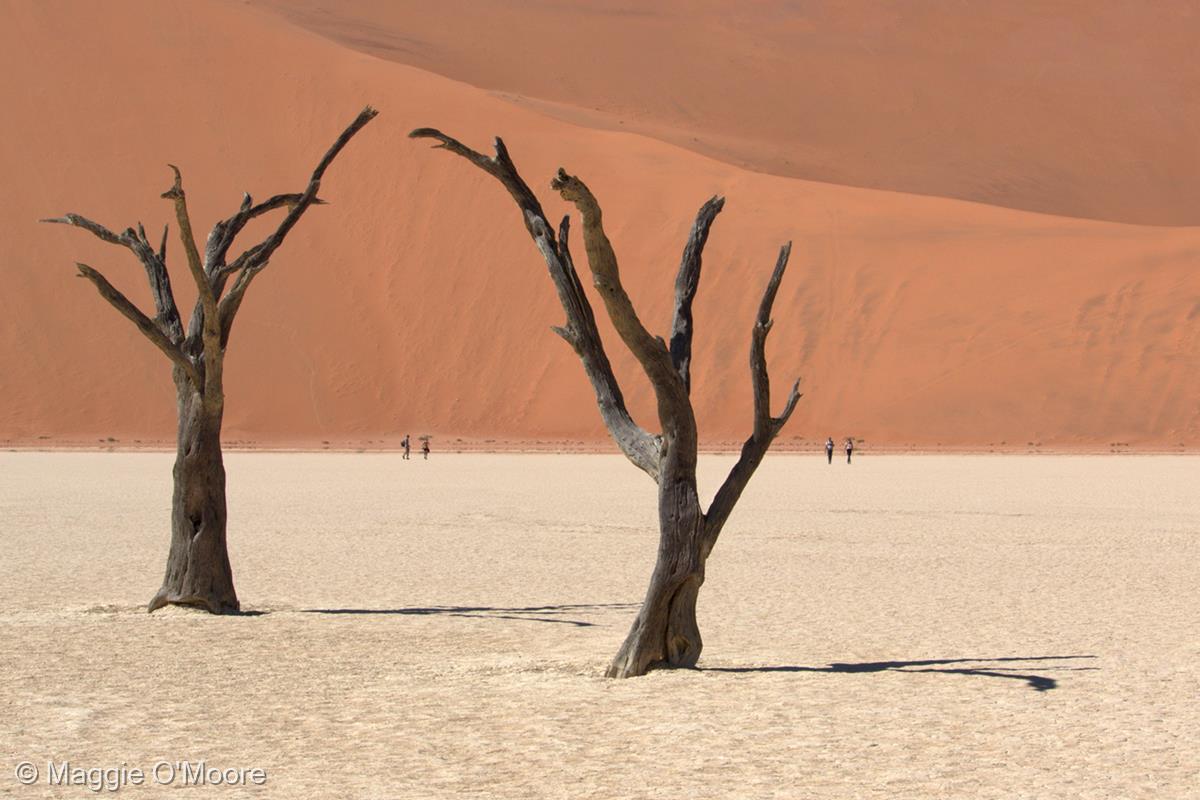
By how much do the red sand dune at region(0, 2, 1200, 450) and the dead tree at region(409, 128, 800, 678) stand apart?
4456 cm

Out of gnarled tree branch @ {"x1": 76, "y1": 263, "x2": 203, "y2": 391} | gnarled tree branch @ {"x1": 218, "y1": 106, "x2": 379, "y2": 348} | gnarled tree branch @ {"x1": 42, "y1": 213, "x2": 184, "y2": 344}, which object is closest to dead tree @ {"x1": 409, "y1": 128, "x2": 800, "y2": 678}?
gnarled tree branch @ {"x1": 218, "y1": 106, "x2": 379, "y2": 348}

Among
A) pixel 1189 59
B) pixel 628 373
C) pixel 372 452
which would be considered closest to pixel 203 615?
pixel 372 452

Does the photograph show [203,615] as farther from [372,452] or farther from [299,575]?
[372,452]

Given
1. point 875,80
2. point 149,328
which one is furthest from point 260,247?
point 875,80

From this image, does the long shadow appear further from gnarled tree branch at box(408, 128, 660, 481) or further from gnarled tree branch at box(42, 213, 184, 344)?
gnarled tree branch at box(42, 213, 184, 344)

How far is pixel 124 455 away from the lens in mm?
44750

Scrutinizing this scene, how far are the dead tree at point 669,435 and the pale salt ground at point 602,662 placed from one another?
0.94 ft

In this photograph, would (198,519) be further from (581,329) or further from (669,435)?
(669,435)

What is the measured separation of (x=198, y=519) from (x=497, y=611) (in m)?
2.26

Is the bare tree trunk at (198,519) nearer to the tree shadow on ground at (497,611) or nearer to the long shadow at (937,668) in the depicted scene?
the tree shadow on ground at (497,611)

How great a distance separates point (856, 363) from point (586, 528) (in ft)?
126

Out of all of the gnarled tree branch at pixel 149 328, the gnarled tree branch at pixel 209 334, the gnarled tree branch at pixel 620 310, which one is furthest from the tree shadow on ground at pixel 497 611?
the gnarled tree branch at pixel 620 310

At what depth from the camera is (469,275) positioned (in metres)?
62.2

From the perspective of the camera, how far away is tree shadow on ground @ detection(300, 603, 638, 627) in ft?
35.8
